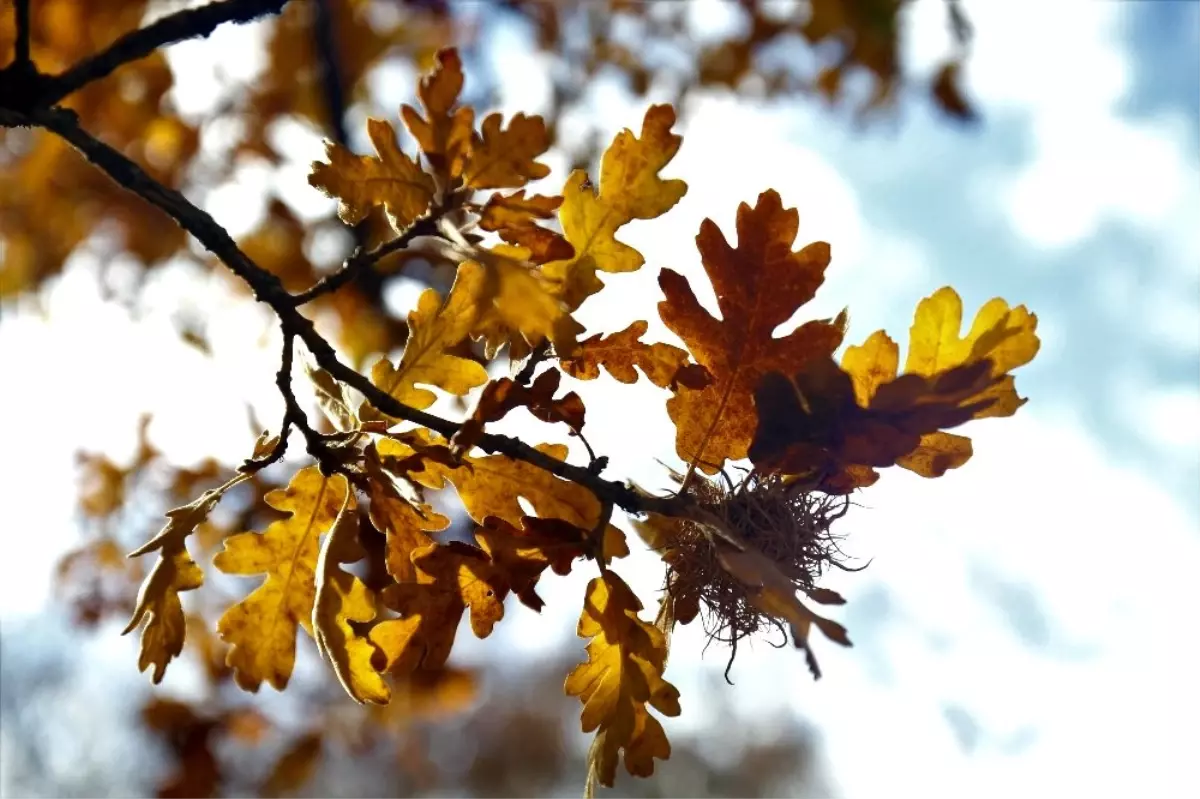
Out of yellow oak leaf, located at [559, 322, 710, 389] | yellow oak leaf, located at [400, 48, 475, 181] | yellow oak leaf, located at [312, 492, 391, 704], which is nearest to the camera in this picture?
yellow oak leaf, located at [400, 48, 475, 181]

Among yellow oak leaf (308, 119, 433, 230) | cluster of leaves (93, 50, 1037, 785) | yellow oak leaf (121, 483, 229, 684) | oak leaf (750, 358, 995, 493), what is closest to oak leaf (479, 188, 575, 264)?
cluster of leaves (93, 50, 1037, 785)

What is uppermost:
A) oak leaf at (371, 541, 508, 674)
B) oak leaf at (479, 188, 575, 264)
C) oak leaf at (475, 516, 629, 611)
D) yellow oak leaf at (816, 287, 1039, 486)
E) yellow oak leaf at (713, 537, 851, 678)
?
oak leaf at (479, 188, 575, 264)

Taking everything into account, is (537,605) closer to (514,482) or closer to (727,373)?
(514,482)

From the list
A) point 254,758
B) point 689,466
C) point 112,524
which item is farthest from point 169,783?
point 254,758

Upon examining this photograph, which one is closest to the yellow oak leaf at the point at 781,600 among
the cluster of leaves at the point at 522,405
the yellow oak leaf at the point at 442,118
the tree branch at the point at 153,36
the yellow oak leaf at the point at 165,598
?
the cluster of leaves at the point at 522,405

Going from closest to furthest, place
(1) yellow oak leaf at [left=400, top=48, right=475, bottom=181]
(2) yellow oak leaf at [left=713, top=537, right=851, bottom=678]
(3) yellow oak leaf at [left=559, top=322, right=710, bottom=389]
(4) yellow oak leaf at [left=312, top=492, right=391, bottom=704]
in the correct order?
(2) yellow oak leaf at [left=713, top=537, right=851, bottom=678]
(1) yellow oak leaf at [left=400, top=48, right=475, bottom=181]
(4) yellow oak leaf at [left=312, top=492, right=391, bottom=704]
(3) yellow oak leaf at [left=559, top=322, right=710, bottom=389]

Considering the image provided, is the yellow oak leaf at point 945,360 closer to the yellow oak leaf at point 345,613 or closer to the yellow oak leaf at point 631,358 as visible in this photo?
the yellow oak leaf at point 631,358

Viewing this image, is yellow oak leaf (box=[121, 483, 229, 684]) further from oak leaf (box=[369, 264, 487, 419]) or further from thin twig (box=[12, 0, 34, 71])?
thin twig (box=[12, 0, 34, 71])
